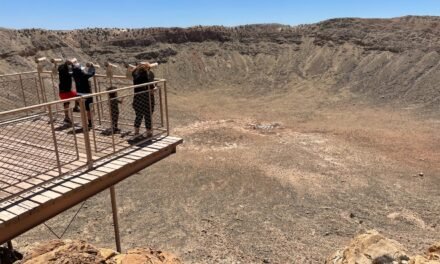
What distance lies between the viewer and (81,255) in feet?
17.9

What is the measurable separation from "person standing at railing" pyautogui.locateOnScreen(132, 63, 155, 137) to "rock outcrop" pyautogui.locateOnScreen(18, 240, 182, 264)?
11.3 ft

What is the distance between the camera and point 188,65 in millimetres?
39781

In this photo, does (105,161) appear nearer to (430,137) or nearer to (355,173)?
(355,173)

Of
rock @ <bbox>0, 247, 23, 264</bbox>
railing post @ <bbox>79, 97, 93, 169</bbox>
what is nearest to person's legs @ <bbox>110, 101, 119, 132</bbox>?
railing post @ <bbox>79, 97, 93, 169</bbox>

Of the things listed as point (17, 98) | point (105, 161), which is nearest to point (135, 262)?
point (105, 161)

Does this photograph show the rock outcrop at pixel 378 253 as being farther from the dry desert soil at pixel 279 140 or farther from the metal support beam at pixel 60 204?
the dry desert soil at pixel 279 140

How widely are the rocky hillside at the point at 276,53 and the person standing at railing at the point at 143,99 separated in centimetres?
2402

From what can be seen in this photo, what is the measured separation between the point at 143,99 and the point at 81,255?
14.4 feet

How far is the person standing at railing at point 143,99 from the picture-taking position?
9.00 meters

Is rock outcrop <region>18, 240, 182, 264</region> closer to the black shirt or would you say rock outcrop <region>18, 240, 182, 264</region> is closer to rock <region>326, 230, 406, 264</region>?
rock <region>326, 230, 406, 264</region>

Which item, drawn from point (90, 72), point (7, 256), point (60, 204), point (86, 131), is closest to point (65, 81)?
point (90, 72)

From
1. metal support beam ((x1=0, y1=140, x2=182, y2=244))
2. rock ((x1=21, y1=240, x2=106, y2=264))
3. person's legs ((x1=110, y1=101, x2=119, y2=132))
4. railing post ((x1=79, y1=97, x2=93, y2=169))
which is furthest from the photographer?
person's legs ((x1=110, y1=101, x2=119, y2=132))

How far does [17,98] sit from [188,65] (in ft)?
58.2

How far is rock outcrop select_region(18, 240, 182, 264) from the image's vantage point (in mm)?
5344
